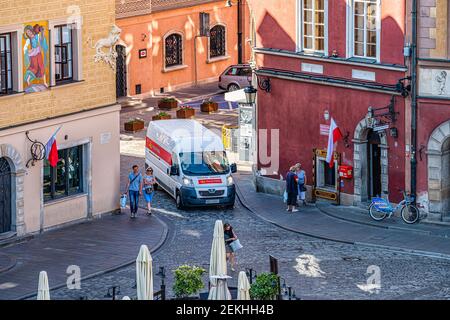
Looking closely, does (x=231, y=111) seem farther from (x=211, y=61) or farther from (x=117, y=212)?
(x=117, y=212)

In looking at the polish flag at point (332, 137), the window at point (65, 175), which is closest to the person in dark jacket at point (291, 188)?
the polish flag at point (332, 137)

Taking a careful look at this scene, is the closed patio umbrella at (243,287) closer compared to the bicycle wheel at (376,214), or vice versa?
the closed patio umbrella at (243,287)

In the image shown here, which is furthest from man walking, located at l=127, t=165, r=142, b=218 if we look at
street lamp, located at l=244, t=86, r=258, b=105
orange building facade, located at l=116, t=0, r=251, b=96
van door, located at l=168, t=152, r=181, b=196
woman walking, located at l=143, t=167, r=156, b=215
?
orange building facade, located at l=116, t=0, r=251, b=96

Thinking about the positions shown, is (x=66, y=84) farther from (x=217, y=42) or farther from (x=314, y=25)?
(x=217, y=42)

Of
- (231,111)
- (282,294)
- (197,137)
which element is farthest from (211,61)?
(282,294)

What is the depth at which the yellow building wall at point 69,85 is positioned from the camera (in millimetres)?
41562

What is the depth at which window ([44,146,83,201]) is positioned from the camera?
4347 cm

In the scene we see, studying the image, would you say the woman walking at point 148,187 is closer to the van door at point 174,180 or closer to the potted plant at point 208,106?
the van door at point 174,180

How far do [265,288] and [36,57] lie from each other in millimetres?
13891

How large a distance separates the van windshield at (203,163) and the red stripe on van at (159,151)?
91 centimetres

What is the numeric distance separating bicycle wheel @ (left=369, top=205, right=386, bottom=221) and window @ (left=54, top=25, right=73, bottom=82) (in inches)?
377

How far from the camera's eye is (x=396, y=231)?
141ft

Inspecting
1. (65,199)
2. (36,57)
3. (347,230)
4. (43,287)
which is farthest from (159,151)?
(43,287)
